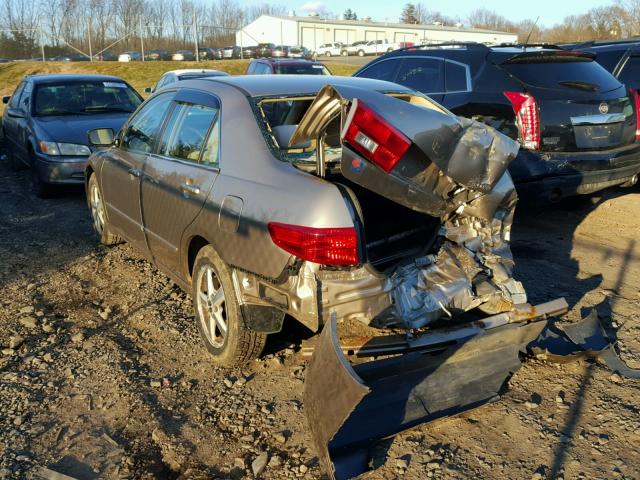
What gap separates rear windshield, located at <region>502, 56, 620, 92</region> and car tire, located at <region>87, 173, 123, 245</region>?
4286 mm

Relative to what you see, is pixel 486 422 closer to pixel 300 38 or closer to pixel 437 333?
pixel 437 333

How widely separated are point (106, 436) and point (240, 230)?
1.31 metres

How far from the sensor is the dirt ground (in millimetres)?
3119

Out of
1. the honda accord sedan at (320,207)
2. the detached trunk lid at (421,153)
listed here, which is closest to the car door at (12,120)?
the honda accord sedan at (320,207)

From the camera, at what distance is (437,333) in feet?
11.4

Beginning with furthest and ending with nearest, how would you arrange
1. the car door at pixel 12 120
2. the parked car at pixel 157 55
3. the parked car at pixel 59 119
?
1. the parked car at pixel 157 55
2. the car door at pixel 12 120
3. the parked car at pixel 59 119

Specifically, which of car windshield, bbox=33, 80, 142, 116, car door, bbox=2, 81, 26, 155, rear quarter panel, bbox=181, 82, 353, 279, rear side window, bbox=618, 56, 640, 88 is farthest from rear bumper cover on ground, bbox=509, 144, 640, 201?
car door, bbox=2, 81, 26, 155

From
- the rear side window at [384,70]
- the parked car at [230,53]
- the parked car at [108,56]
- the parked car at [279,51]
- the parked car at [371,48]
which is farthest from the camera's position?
the parked car at [371,48]

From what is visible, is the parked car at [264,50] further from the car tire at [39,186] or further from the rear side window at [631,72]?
the rear side window at [631,72]

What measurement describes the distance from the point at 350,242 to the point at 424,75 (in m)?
4.80

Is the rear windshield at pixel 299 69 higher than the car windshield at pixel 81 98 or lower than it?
higher

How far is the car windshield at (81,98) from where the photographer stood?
9.36 meters

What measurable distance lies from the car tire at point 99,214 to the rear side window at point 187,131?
1.73 m

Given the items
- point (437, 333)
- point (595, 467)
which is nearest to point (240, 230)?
point (437, 333)
